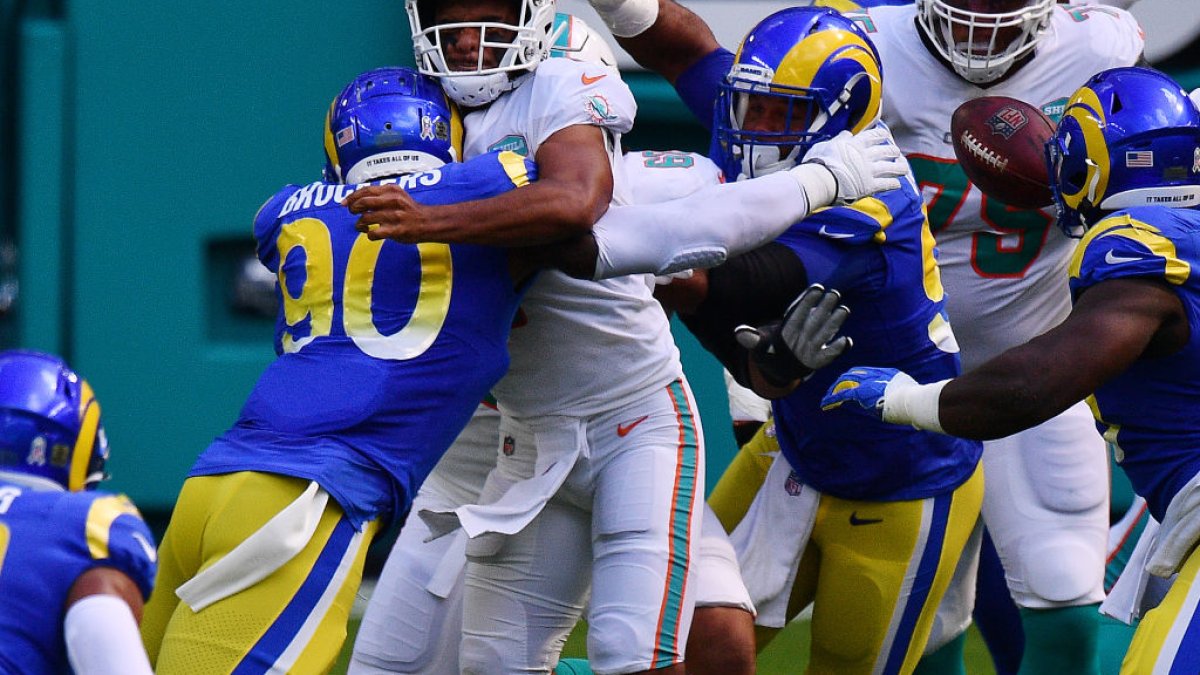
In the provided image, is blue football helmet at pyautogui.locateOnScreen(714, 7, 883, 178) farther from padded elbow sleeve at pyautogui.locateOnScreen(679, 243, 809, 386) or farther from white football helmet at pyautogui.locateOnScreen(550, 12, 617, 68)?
white football helmet at pyautogui.locateOnScreen(550, 12, 617, 68)

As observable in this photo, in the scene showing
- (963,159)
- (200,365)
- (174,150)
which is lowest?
(200,365)

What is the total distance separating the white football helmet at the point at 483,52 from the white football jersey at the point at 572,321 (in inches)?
1.5

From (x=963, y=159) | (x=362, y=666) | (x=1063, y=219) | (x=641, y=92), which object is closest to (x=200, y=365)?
(x=641, y=92)

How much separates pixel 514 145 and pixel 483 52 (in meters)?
0.23

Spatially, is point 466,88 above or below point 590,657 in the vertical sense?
above

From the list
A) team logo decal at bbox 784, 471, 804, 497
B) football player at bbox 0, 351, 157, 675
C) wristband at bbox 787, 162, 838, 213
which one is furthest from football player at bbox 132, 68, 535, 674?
team logo decal at bbox 784, 471, 804, 497

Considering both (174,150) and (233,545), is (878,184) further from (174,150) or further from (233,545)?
(174,150)

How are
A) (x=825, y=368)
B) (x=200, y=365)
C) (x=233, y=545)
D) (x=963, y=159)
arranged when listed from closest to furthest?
(x=233, y=545) < (x=825, y=368) < (x=963, y=159) < (x=200, y=365)

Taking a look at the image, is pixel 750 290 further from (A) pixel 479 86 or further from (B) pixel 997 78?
(B) pixel 997 78

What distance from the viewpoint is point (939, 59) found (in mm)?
4688

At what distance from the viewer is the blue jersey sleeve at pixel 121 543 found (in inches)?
111

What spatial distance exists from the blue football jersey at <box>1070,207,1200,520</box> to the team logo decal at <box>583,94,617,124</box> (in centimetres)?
95

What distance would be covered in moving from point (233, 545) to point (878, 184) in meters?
1.40

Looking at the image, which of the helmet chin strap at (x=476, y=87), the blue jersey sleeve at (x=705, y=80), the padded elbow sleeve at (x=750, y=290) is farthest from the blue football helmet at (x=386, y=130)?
the blue jersey sleeve at (x=705, y=80)
